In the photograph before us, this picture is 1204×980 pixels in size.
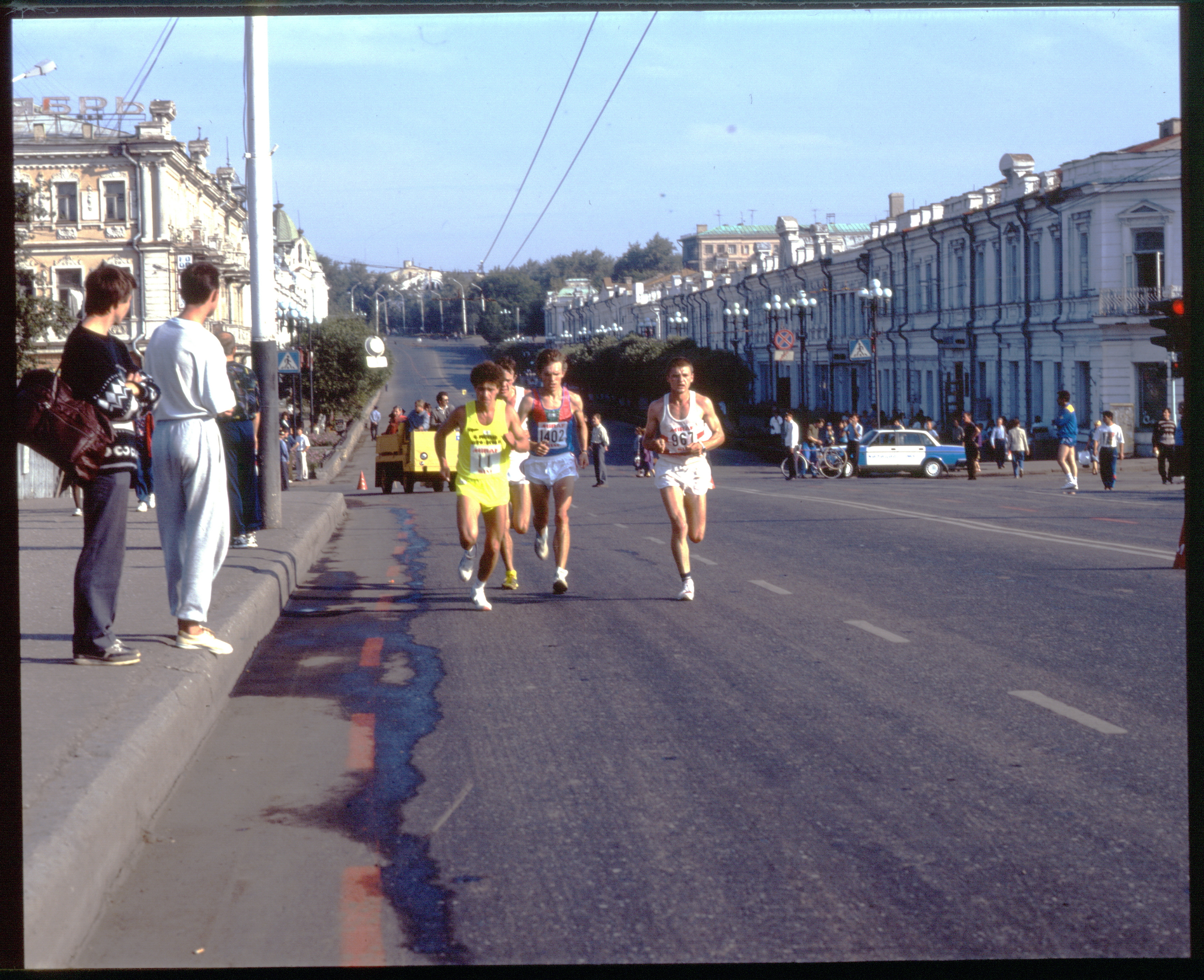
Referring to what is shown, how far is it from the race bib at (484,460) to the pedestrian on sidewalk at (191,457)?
3147mm

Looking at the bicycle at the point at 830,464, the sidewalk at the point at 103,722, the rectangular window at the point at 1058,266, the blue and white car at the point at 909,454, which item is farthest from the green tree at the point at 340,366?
the sidewalk at the point at 103,722

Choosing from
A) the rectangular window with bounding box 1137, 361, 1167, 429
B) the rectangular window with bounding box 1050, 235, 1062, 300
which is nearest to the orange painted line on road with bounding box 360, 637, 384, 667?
the rectangular window with bounding box 1137, 361, 1167, 429

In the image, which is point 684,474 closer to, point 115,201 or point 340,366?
point 115,201

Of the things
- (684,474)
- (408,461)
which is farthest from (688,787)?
(408,461)

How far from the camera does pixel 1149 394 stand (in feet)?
143

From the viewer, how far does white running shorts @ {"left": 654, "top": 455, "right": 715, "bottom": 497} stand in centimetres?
1094

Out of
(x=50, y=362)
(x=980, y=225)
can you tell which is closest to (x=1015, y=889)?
(x=50, y=362)

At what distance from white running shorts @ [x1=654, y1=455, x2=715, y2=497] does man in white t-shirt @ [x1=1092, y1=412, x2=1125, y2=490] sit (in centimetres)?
2041

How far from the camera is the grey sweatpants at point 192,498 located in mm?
7375

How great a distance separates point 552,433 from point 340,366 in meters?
58.8

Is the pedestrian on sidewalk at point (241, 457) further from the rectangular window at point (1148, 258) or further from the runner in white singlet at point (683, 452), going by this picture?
the rectangular window at point (1148, 258)

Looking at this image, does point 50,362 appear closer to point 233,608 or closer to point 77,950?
point 233,608

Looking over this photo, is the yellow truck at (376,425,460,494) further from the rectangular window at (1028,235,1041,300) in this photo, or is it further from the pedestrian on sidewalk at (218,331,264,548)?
the rectangular window at (1028,235,1041,300)

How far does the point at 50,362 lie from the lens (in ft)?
119
